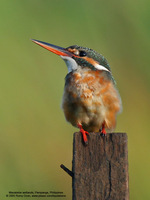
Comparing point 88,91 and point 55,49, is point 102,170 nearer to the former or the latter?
point 88,91

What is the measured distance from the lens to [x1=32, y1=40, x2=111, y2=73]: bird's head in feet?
10.5

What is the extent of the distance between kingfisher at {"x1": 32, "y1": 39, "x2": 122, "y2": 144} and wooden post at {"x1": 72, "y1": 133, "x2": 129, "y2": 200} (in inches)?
33.7

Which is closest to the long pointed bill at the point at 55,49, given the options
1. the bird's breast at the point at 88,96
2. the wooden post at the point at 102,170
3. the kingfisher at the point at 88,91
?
the kingfisher at the point at 88,91

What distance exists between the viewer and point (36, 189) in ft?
13.3

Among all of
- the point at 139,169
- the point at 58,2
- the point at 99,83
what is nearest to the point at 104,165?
the point at 99,83

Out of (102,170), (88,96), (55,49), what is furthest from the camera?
(55,49)

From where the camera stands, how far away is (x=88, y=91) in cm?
305

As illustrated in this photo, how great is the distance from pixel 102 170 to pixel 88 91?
101 centimetres

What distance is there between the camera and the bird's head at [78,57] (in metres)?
3.20

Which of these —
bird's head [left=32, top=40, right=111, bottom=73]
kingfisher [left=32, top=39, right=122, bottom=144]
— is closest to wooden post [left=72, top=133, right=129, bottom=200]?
kingfisher [left=32, top=39, right=122, bottom=144]

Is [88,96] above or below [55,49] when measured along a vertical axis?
below

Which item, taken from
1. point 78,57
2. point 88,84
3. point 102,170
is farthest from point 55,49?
point 102,170

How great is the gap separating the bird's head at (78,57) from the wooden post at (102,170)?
1.11 meters

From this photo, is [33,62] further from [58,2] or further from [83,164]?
[83,164]
